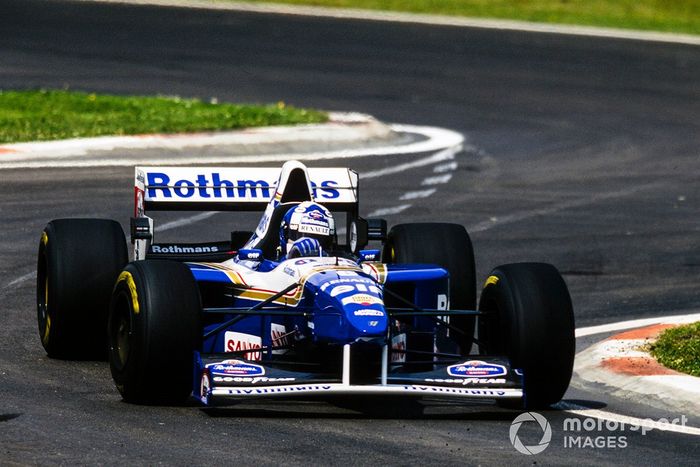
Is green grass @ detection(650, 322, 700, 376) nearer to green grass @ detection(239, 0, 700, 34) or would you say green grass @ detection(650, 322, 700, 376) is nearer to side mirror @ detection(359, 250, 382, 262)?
side mirror @ detection(359, 250, 382, 262)

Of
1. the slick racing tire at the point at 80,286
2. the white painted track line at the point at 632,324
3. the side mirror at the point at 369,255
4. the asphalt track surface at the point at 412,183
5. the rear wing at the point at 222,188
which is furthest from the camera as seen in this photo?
the white painted track line at the point at 632,324

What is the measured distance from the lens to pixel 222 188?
12.5m

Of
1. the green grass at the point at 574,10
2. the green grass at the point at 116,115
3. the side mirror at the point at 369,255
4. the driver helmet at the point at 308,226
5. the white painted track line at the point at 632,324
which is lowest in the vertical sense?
the white painted track line at the point at 632,324

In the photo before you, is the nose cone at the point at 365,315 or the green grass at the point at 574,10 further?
the green grass at the point at 574,10

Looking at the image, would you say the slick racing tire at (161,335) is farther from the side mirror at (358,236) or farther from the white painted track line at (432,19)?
the white painted track line at (432,19)

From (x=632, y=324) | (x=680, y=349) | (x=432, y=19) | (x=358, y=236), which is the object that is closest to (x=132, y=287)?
(x=358, y=236)

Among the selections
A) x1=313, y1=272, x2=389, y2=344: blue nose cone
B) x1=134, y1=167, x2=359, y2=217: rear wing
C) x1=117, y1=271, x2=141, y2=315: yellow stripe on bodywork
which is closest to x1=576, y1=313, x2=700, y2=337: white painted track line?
x1=134, y1=167, x2=359, y2=217: rear wing

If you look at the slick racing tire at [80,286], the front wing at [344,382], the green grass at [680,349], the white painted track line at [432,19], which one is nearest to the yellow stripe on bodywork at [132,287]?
the front wing at [344,382]

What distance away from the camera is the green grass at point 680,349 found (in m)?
11.3

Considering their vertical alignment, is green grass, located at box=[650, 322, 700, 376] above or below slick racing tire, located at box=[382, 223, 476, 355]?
below

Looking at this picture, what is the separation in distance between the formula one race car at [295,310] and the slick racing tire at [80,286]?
0.4 inches

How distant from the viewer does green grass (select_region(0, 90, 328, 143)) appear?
21.5 meters

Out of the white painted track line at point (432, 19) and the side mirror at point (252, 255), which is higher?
the white painted track line at point (432, 19)

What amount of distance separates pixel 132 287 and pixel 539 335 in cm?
241
